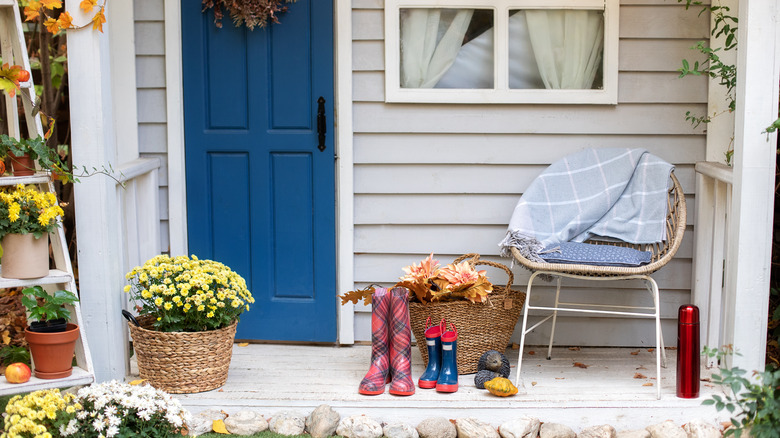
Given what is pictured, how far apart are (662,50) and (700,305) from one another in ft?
3.83

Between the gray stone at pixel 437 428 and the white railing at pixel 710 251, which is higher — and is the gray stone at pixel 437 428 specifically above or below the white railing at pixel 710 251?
below

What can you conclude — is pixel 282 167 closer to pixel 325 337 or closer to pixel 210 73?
pixel 210 73

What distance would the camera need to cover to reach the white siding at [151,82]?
357cm

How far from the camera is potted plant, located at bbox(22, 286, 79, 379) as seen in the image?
104 inches

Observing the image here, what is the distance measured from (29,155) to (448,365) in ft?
5.66

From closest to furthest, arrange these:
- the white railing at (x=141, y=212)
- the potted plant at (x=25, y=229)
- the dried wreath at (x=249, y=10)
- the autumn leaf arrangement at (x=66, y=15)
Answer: the potted plant at (x=25, y=229)
the autumn leaf arrangement at (x=66, y=15)
the white railing at (x=141, y=212)
the dried wreath at (x=249, y=10)

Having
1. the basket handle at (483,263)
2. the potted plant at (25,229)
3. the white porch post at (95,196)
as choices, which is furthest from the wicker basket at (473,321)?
the potted plant at (25,229)

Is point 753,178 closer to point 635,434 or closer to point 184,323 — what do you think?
point 635,434

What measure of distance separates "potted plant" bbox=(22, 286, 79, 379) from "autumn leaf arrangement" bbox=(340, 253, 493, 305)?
107cm

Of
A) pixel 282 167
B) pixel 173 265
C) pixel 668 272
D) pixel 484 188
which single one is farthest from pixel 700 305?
pixel 173 265

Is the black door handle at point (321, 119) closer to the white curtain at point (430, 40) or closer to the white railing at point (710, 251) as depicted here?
the white curtain at point (430, 40)

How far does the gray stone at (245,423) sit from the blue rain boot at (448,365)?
690 millimetres

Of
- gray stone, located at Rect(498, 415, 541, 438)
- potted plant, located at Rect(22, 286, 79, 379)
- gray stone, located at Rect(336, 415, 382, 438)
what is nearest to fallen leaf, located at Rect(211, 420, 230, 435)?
gray stone, located at Rect(336, 415, 382, 438)

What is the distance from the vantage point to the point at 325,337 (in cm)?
370
